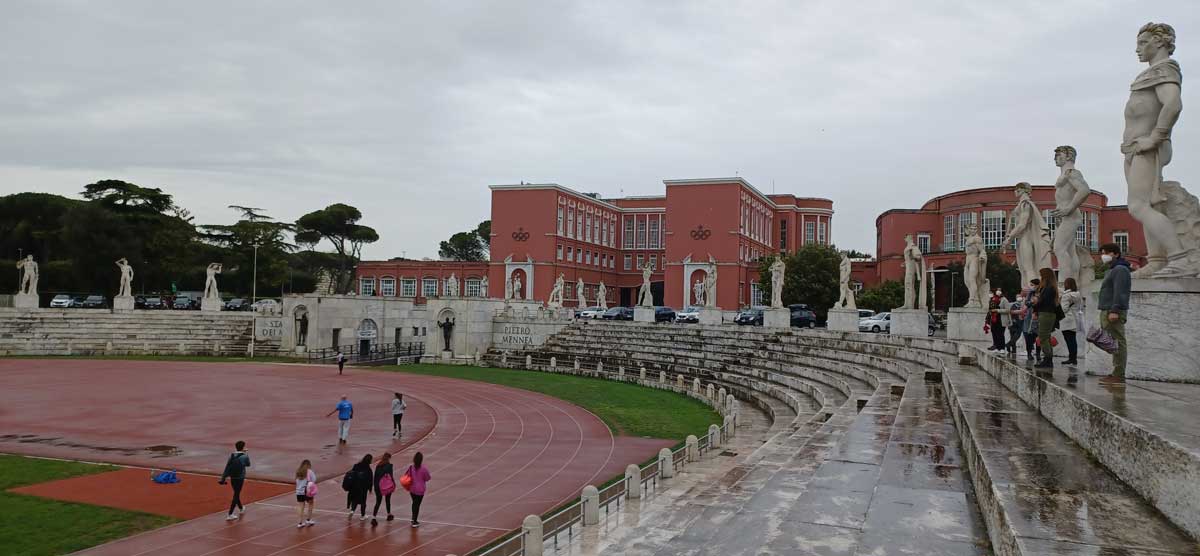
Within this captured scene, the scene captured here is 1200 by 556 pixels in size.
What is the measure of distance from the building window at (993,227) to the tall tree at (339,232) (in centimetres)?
6009

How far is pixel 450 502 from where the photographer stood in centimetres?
1197

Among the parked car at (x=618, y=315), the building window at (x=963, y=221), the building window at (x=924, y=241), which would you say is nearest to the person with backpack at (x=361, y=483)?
the parked car at (x=618, y=315)

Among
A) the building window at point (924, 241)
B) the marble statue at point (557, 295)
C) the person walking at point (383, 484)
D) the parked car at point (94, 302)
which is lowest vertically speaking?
the person walking at point (383, 484)

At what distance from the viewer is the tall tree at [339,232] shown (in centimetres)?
7638

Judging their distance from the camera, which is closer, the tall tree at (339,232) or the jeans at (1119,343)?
the jeans at (1119,343)

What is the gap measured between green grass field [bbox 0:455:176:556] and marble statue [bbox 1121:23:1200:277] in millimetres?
13937

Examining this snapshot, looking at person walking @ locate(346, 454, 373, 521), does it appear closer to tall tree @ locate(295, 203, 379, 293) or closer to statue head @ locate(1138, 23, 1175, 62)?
statue head @ locate(1138, 23, 1175, 62)

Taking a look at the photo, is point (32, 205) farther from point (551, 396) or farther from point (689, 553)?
point (689, 553)

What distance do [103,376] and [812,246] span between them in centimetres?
4336

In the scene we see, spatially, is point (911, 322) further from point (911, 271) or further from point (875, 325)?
point (875, 325)

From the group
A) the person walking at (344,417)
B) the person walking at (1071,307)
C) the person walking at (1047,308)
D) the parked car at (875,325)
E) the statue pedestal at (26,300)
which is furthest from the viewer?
the statue pedestal at (26,300)

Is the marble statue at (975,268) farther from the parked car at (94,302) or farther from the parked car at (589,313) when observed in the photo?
the parked car at (94,302)

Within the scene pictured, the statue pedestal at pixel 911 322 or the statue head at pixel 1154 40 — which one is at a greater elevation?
the statue head at pixel 1154 40

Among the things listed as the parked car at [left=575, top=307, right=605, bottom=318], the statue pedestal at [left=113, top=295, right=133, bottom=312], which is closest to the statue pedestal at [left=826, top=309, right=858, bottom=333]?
the parked car at [left=575, top=307, right=605, bottom=318]
